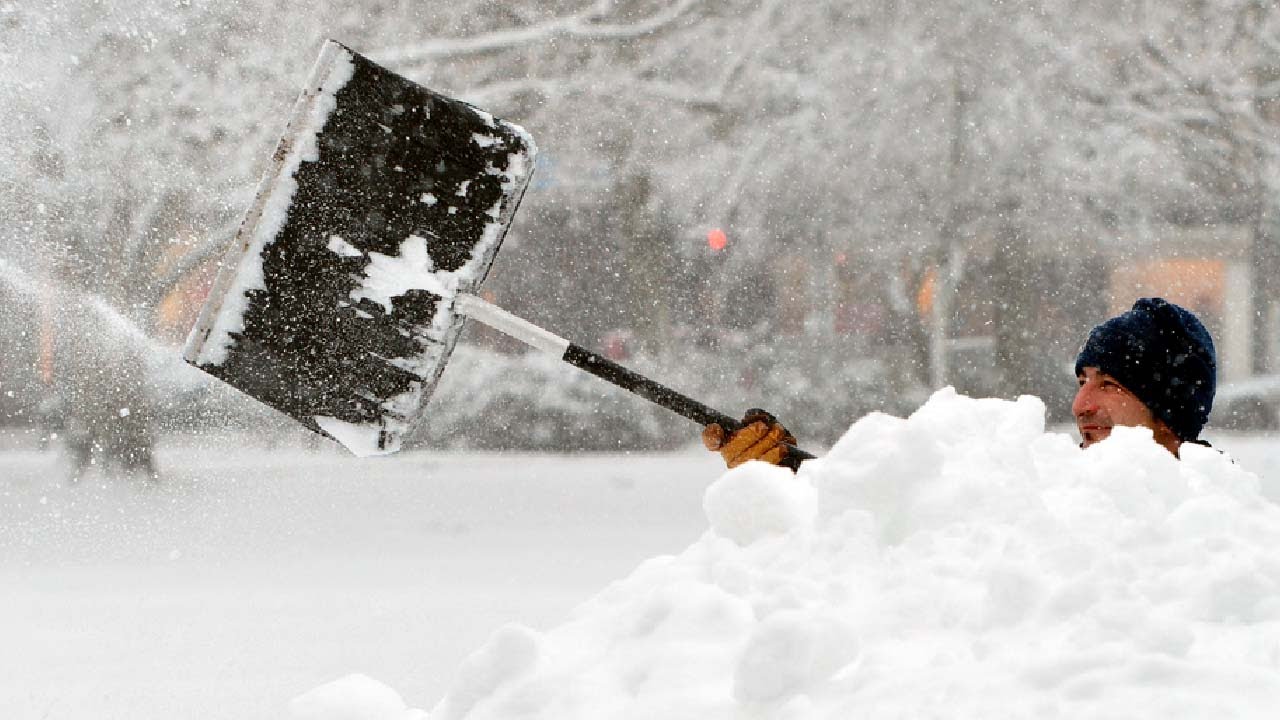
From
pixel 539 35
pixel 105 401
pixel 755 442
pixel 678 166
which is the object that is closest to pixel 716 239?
pixel 678 166

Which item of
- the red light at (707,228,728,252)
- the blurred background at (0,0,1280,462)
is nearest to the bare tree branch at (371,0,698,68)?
the blurred background at (0,0,1280,462)

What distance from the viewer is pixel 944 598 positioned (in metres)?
1.87

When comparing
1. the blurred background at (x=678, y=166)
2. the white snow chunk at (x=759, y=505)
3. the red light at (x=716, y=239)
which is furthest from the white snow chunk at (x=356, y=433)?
the red light at (x=716, y=239)

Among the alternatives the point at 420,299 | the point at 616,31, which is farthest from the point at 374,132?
the point at 616,31

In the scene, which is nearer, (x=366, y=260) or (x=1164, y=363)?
(x=1164, y=363)

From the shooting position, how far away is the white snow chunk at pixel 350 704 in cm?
209

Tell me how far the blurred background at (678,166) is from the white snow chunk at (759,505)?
9.48 meters

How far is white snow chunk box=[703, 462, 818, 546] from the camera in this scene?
2143mm

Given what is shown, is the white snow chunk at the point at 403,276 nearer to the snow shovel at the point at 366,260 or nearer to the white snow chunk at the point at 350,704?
the snow shovel at the point at 366,260

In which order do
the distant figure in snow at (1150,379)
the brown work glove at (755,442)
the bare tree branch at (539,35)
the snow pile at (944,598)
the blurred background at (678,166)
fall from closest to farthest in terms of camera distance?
the snow pile at (944,598) → the brown work glove at (755,442) → the distant figure in snow at (1150,379) → the blurred background at (678,166) → the bare tree branch at (539,35)

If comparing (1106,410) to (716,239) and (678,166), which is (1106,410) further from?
(716,239)

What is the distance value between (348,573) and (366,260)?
4646mm

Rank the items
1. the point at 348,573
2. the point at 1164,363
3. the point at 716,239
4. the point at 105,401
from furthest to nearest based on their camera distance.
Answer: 1. the point at 716,239
2. the point at 105,401
3. the point at 348,573
4. the point at 1164,363

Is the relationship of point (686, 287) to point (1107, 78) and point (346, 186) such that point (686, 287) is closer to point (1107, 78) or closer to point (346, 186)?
point (1107, 78)
